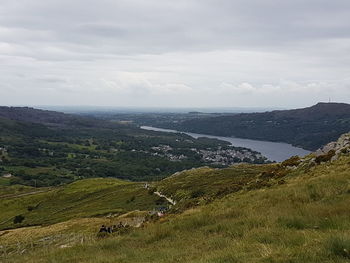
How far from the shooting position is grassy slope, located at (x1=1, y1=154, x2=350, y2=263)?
976 cm

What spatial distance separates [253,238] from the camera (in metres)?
12.7

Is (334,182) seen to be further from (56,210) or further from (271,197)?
(56,210)

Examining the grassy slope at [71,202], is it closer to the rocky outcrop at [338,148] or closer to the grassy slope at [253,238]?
the rocky outcrop at [338,148]

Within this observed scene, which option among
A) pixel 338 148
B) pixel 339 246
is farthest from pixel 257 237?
pixel 338 148

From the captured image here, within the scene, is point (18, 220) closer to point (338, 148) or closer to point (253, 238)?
point (338, 148)

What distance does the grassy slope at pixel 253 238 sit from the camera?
9.76m

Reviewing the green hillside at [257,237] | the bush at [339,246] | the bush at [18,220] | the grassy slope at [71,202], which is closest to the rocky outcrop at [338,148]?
the green hillside at [257,237]

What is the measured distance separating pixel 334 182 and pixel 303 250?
48.3 ft

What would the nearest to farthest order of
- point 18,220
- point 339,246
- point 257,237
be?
point 339,246
point 257,237
point 18,220

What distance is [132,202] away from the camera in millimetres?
72562

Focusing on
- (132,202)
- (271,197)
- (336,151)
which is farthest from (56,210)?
(271,197)

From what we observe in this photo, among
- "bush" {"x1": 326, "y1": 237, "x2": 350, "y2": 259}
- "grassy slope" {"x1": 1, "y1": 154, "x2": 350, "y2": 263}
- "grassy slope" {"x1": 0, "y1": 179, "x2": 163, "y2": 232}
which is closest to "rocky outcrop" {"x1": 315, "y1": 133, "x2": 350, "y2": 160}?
"grassy slope" {"x1": 1, "y1": 154, "x2": 350, "y2": 263}

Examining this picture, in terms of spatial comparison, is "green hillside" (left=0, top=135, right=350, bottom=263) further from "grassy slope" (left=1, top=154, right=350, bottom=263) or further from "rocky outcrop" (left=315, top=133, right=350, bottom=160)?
"rocky outcrop" (left=315, top=133, right=350, bottom=160)

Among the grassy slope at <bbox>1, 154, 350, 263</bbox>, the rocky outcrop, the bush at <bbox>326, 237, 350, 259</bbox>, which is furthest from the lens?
the rocky outcrop
